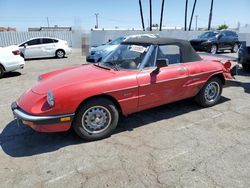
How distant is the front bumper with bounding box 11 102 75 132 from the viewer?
3.26 meters

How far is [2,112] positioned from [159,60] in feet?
12.0

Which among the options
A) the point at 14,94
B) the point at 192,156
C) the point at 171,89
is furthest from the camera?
the point at 14,94

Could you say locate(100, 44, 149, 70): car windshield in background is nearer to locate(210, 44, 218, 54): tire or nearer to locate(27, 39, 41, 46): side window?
locate(27, 39, 41, 46): side window

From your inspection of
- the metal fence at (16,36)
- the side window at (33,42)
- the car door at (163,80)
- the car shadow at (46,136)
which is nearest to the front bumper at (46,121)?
the car shadow at (46,136)

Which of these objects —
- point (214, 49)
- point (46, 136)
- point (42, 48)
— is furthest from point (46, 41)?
point (46, 136)

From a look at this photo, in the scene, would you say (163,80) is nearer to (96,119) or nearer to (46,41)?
(96,119)

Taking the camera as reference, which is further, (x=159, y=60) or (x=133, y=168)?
(x=159, y=60)

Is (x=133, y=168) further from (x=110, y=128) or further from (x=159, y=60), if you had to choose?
(x=159, y=60)

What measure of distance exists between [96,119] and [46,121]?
0.78 meters

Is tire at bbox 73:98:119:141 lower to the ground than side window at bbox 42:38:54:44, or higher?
lower

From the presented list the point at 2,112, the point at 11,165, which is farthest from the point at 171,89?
the point at 2,112

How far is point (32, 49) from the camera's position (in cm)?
1445

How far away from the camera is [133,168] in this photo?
2.97 m

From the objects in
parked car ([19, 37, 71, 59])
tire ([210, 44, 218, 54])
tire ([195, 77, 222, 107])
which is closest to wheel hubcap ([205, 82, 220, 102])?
tire ([195, 77, 222, 107])
